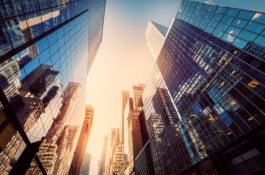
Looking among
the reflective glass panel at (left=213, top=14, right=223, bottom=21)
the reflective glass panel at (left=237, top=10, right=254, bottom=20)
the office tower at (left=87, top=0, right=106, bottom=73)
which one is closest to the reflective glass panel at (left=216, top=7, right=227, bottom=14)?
the reflective glass panel at (left=213, top=14, right=223, bottom=21)

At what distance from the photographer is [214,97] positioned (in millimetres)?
29328

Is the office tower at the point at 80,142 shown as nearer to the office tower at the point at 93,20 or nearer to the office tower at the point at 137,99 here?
the office tower at the point at 137,99

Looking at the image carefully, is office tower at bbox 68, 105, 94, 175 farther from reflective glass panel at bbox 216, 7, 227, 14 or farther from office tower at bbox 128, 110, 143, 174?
reflective glass panel at bbox 216, 7, 227, 14

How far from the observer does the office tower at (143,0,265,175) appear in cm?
2175

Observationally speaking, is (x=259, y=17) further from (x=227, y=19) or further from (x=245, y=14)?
(x=227, y=19)

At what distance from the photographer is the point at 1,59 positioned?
37.1 ft

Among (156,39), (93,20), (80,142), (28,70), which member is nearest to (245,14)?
(28,70)

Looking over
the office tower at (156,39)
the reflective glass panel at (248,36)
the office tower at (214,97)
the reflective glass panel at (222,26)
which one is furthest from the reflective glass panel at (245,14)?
the office tower at (156,39)

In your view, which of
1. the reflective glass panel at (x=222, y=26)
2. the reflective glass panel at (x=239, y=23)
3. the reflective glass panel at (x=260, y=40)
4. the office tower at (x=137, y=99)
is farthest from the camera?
the office tower at (x=137, y=99)

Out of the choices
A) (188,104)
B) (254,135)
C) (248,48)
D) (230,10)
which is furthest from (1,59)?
→ (230,10)

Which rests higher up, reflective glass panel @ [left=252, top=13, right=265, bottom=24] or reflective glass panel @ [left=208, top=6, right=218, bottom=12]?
reflective glass panel @ [left=208, top=6, right=218, bottom=12]

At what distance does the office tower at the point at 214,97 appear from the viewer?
2175 cm

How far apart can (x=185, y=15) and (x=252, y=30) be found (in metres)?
31.9

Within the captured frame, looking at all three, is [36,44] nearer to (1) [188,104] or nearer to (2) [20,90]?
(2) [20,90]
